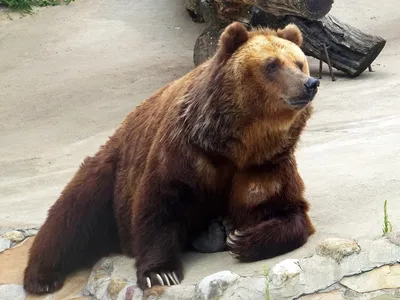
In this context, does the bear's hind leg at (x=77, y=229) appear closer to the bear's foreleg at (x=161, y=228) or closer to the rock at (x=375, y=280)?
the bear's foreleg at (x=161, y=228)

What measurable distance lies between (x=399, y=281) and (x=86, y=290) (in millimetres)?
2044

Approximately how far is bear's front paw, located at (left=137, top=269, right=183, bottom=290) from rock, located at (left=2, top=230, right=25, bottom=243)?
1.90 meters

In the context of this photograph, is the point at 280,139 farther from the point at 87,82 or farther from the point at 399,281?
the point at 87,82

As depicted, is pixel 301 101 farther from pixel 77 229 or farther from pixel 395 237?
pixel 77 229

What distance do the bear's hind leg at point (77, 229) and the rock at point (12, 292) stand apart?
0.07 metres

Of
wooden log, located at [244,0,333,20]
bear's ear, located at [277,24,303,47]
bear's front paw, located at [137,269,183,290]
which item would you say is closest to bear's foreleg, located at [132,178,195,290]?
bear's front paw, located at [137,269,183,290]

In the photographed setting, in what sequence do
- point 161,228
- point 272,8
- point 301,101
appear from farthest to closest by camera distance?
point 272,8, point 161,228, point 301,101

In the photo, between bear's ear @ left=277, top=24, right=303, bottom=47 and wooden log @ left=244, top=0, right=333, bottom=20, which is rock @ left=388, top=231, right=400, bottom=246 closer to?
bear's ear @ left=277, top=24, right=303, bottom=47

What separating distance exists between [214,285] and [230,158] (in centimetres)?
71

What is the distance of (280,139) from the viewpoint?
4.48 m

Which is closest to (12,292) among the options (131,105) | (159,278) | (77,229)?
(77,229)

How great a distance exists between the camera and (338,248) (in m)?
4.36

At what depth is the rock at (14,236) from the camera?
6246mm

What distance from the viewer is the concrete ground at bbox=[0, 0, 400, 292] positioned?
17.9 ft
